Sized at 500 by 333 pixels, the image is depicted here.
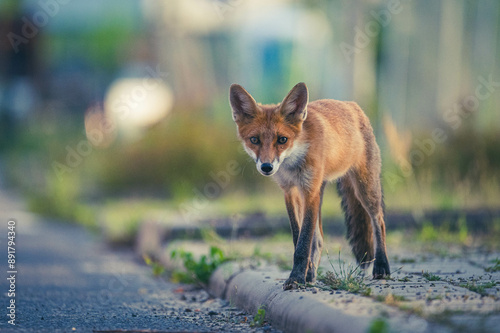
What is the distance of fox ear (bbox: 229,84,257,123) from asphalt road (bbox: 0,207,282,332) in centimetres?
148

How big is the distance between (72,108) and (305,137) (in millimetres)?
29002

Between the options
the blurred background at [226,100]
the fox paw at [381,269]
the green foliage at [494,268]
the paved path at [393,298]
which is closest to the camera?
the paved path at [393,298]

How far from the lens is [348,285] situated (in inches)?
195

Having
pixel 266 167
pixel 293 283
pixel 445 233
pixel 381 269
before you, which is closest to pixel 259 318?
pixel 293 283

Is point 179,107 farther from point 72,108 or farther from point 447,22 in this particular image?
point 72,108

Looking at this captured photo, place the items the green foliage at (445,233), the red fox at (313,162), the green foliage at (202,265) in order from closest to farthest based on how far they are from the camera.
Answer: the red fox at (313,162) < the green foliage at (202,265) < the green foliage at (445,233)

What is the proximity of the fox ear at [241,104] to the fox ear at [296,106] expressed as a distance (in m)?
0.24

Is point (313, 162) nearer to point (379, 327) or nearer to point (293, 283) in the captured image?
point (293, 283)

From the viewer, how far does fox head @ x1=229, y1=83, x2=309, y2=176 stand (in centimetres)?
519

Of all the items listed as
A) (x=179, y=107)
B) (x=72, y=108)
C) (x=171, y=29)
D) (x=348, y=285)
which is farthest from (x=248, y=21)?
(x=348, y=285)

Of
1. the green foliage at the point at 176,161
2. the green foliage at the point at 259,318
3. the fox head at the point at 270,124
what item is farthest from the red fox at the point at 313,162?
the green foliage at the point at 176,161

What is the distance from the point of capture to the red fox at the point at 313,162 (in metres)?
5.26

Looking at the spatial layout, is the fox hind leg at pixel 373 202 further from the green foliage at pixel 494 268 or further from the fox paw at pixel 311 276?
the green foliage at pixel 494 268

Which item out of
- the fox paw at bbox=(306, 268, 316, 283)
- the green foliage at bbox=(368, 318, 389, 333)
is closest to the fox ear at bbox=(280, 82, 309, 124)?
the fox paw at bbox=(306, 268, 316, 283)
